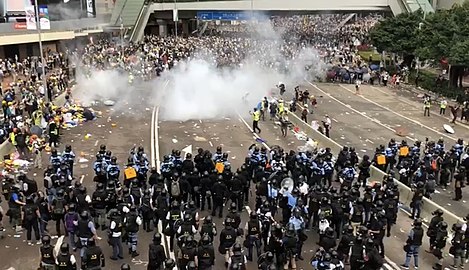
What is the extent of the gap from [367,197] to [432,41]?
2621cm

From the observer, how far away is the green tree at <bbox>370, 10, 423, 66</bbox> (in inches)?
1699

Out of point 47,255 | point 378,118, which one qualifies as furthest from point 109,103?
point 47,255

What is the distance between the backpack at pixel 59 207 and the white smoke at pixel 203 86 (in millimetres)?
15610

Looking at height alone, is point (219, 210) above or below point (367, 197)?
below

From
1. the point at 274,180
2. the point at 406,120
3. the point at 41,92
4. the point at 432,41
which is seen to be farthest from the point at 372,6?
the point at 274,180

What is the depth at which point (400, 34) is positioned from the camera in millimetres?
44062

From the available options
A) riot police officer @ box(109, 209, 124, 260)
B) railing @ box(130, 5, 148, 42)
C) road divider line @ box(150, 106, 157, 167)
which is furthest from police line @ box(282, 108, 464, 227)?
railing @ box(130, 5, 148, 42)

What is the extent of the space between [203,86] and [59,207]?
2181 centimetres

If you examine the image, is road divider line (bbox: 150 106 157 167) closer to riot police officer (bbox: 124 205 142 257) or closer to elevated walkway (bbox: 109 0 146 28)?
riot police officer (bbox: 124 205 142 257)

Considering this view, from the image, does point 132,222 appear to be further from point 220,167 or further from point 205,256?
point 220,167

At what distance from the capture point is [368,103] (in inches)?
1357

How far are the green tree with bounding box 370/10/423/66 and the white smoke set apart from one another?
5.79 m

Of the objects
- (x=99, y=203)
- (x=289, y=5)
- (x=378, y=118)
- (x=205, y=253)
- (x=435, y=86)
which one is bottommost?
(x=378, y=118)

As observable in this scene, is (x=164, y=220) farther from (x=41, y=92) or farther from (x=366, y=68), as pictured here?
(x=366, y=68)
